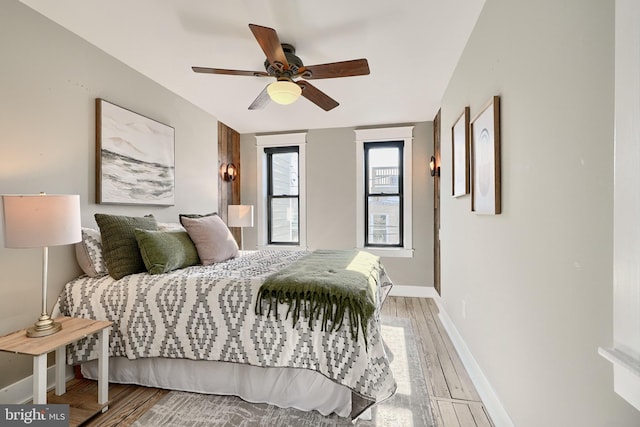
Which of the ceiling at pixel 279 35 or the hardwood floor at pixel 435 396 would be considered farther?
the ceiling at pixel 279 35

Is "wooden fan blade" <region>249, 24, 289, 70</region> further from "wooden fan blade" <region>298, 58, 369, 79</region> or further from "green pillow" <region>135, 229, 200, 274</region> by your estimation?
"green pillow" <region>135, 229, 200, 274</region>

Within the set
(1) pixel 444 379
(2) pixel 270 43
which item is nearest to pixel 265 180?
(2) pixel 270 43

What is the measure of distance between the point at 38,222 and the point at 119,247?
1.97 ft

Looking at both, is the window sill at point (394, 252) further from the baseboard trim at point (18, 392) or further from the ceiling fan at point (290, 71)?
the baseboard trim at point (18, 392)

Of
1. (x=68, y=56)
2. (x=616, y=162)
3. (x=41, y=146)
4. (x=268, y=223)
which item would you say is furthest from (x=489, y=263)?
(x=268, y=223)

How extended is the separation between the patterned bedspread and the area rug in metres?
0.27

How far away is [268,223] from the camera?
16.3ft

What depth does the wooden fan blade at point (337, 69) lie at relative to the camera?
203cm

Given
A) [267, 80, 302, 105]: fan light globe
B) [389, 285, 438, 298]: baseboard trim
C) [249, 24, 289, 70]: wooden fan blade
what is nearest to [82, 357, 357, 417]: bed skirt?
[267, 80, 302, 105]: fan light globe

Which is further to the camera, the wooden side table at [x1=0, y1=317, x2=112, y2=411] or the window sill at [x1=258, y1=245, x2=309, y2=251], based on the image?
the window sill at [x1=258, y1=245, x2=309, y2=251]

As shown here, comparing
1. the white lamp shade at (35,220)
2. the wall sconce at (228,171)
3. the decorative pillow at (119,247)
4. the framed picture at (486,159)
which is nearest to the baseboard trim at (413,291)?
the framed picture at (486,159)

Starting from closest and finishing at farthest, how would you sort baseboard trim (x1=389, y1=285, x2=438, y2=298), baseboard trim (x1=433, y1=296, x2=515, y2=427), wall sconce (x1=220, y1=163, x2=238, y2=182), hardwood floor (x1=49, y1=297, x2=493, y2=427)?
1. baseboard trim (x1=433, y1=296, x2=515, y2=427)
2. hardwood floor (x1=49, y1=297, x2=493, y2=427)
3. baseboard trim (x1=389, y1=285, x2=438, y2=298)
4. wall sconce (x1=220, y1=163, x2=238, y2=182)

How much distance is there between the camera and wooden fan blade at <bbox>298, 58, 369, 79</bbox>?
2025mm

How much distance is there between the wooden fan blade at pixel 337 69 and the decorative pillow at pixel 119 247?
171 cm
